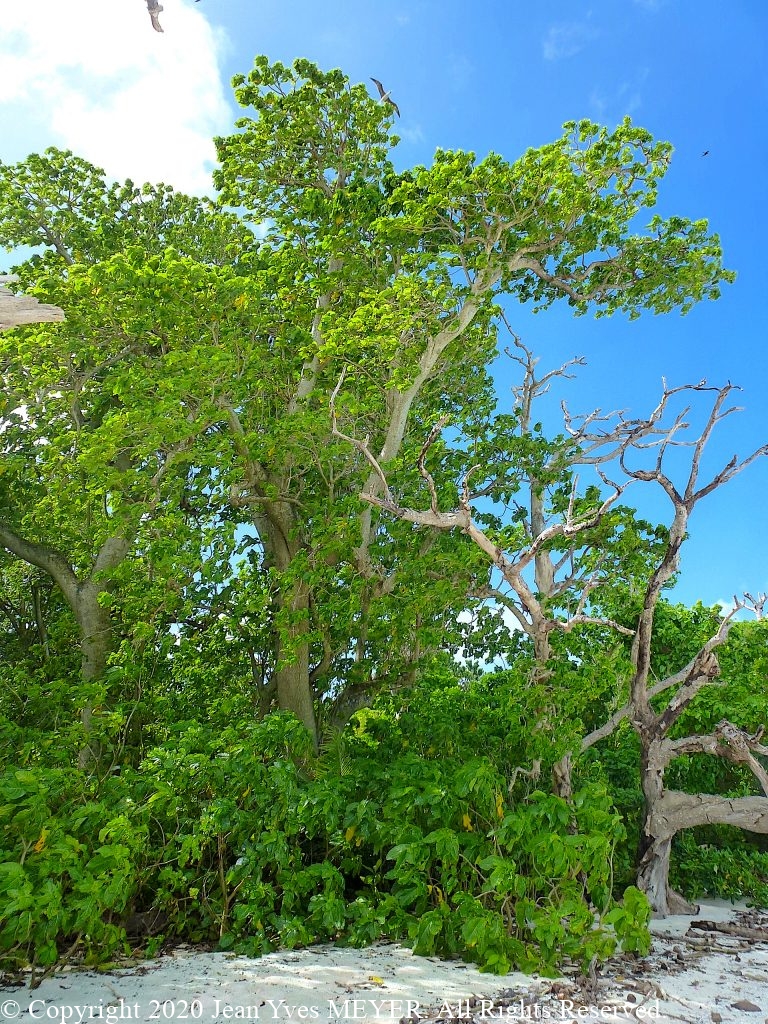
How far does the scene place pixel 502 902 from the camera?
548 centimetres

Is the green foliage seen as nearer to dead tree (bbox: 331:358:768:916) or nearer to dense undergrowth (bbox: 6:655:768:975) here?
dead tree (bbox: 331:358:768:916)

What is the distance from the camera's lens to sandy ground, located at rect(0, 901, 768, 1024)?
13.4 feet

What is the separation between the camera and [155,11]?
409 centimetres

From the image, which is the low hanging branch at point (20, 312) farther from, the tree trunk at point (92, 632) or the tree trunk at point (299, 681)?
the tree trunk at point (92, 632)

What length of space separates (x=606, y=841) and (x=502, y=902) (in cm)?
96

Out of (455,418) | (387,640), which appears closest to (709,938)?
(387,640)

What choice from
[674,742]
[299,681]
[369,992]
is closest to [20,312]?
[369,992]

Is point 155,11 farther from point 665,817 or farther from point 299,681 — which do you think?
point 665,817

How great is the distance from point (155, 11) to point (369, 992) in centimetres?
598

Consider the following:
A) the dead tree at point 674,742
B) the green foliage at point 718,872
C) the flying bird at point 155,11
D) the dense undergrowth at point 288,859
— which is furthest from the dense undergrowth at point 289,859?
the flying bird at point 155,11

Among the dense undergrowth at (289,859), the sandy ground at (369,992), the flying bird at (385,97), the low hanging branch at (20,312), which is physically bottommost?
the sandy ground at (369,992)

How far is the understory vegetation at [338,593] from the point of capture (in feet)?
17.9

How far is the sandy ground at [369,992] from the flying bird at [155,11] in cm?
559

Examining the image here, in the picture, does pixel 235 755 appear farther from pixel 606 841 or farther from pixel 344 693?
pixel 344 693
